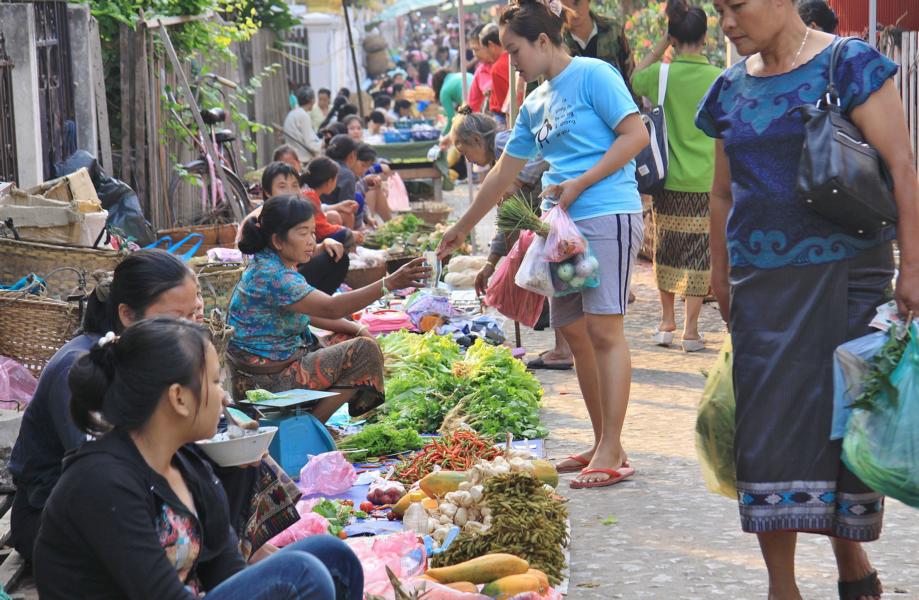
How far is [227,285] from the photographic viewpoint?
6.74m

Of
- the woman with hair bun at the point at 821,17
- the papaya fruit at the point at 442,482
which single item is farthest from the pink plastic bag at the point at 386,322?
the papaya fruit at the point at 442,482

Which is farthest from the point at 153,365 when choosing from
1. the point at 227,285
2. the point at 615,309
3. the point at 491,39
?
the point at 491,39

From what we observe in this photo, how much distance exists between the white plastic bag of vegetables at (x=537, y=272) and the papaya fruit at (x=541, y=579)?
169 centimetres

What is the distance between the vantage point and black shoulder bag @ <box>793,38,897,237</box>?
3480 mm

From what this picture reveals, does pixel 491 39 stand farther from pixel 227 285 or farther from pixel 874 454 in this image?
pixel 874 454

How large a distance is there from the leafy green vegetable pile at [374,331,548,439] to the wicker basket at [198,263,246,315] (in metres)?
1.01

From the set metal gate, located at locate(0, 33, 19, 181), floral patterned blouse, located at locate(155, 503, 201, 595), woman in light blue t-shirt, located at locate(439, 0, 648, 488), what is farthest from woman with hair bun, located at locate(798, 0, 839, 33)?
floral patterned blouse, located at locate(155, 503, 201, 595)

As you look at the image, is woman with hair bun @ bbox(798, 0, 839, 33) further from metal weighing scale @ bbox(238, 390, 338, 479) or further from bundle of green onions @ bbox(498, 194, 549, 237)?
metal weighing scale @ bbox(238, 390, 338, 479)

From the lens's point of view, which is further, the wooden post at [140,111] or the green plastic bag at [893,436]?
the wooden post at [140,111]

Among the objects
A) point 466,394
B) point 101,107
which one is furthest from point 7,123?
point 466,394

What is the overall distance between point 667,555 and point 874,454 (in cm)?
144

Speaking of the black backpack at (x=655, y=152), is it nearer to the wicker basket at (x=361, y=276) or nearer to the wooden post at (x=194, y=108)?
the wicker basket at (x=361, y=276)

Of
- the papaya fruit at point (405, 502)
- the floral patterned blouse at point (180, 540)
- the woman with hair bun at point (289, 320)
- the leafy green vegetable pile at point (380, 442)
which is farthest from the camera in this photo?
the leafy green vegetable pile at point (380, 442)

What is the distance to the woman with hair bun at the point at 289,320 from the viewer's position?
604 centimetres
